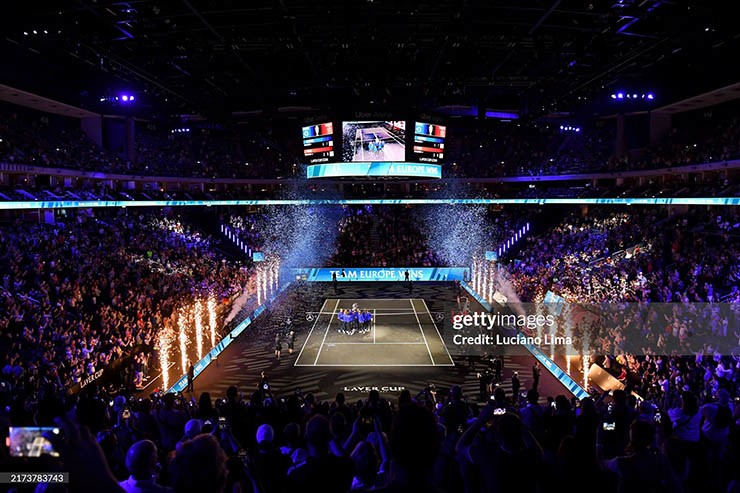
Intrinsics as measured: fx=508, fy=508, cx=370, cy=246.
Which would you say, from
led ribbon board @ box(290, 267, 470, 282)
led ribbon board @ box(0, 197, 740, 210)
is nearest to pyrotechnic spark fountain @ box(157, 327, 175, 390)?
led ribbon board @ box(0, 197, 740, 210)

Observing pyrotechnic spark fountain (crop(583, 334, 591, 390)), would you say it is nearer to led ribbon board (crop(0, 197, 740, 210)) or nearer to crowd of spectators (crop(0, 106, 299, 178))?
led ribbon board (crop(0, 197, 740, 210))

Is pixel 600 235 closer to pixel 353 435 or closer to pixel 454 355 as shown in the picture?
pixel 454 355

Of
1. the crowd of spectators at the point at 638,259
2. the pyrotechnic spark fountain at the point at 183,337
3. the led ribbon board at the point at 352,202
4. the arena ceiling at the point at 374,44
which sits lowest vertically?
the pyrotechnic spark fountain at the point at 183,337

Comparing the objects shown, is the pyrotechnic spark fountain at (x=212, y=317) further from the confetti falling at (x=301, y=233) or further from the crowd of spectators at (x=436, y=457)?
the crowd of spectators at (x=436, y=457)

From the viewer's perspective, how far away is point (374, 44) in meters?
16.0

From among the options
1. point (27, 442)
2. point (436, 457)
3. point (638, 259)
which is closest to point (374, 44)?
point (27, 442)

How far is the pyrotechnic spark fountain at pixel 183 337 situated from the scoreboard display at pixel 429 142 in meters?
12.1

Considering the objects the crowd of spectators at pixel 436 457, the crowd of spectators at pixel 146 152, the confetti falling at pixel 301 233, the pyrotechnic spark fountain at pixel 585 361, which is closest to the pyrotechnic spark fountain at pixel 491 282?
the pyrotechnic spark fountain at pixel 585 361

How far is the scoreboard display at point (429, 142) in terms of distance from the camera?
21.2m

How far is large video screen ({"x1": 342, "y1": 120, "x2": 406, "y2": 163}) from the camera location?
20922 mm

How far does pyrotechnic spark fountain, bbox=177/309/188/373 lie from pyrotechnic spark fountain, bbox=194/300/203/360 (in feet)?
1.58

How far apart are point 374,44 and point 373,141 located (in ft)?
18.5

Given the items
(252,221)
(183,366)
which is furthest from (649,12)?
(252,221)

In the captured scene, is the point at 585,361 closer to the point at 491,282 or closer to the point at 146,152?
the point at 491,282
